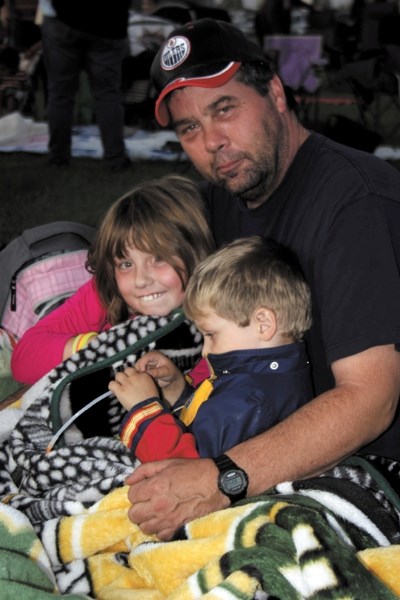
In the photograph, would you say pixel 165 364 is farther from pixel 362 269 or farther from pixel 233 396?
pixel 362 269

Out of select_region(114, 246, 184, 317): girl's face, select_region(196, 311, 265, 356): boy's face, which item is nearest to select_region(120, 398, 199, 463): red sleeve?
select_region(196, 311, 265, 356): boy's face

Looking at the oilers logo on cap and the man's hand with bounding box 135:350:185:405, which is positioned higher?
the oilers logo on cap

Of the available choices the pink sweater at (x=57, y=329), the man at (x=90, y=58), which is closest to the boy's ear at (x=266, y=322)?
the pink sweater at (x=57, y=329)

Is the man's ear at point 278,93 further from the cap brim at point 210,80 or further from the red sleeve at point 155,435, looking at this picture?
the red sleeve at point 155,435

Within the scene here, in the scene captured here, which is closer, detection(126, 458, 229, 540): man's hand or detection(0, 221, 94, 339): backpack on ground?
detection(126, 458, 229, 540): man's hand

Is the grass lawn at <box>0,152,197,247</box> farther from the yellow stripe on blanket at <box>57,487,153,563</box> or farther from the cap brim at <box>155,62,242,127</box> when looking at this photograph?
the yellow stripe on blanket at <box>57,487,153,563</box>

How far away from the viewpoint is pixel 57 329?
9.26 feet

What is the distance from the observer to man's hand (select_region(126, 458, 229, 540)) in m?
1.82

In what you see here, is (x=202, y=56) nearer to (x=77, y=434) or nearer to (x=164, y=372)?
(x=164, y=372)

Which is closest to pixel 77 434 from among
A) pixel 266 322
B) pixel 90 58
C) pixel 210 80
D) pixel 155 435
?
pixel 155 435

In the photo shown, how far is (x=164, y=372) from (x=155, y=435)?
399 mm

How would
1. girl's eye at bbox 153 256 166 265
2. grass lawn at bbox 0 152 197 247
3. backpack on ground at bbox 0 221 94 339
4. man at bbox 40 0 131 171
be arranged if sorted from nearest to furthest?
girl's eye at bbox 153 256 166 265
backpack on ground at bbox 0 221 94 339
grass lawn at bbox 0 152 197 247
man at bbox 40 0 131 171

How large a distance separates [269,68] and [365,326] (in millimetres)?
946

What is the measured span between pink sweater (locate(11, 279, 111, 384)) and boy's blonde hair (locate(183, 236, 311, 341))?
708mm
